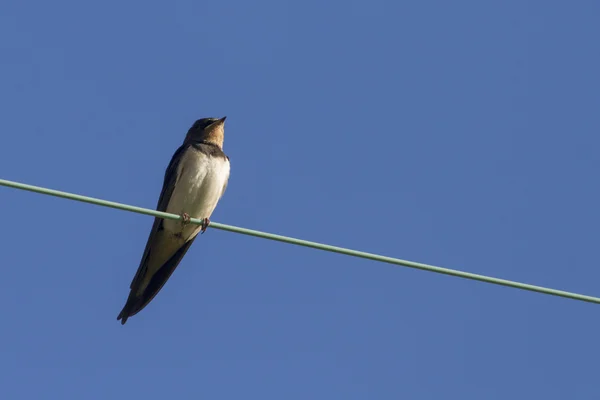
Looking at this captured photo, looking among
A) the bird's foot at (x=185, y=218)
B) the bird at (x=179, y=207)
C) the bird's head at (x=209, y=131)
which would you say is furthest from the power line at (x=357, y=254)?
the bird's head at (x=209, y=131)

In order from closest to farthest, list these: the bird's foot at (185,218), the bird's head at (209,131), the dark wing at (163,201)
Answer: the bird's foot at (185,218) < the dark wing at (163,201) < the bird's head at (209,131)

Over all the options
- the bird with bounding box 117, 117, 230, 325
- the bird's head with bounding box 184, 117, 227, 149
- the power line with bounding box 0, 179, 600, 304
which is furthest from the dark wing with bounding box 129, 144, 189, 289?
the power line with bounding box 0, 179, 600, 304

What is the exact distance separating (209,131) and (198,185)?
1.19 m

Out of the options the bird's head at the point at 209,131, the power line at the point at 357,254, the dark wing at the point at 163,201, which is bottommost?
the power line at the point at 357,254

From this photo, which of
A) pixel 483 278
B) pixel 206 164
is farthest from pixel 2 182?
pixel 206 164

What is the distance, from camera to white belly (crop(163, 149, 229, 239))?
34.7ft

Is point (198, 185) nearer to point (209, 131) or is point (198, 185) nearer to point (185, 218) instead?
point (185, 218)

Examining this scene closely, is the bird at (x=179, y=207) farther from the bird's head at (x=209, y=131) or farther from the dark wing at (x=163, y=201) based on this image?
the bird's head at (x=209, y=131)

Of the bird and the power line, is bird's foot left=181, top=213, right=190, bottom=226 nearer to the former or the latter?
the bird

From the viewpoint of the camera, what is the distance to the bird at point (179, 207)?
10.6 meters

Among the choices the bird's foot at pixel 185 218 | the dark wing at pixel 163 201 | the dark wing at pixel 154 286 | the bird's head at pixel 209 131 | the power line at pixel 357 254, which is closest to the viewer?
the power line at pixel 357 254

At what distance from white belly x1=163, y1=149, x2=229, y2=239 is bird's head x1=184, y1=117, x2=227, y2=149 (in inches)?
29.7

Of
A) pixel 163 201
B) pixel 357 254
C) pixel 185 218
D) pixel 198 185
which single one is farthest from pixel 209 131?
pixel 357 254

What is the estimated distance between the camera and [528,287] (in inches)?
→ 251
